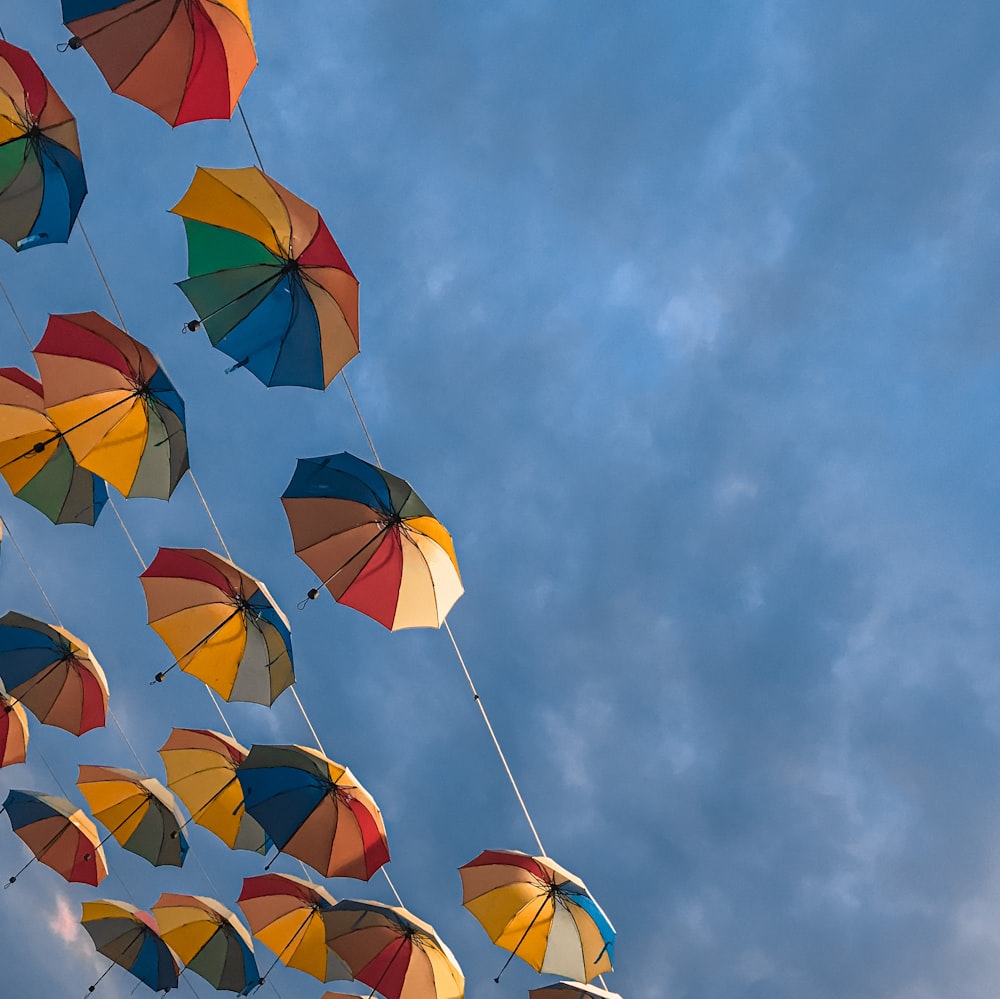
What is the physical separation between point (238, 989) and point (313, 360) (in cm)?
1382

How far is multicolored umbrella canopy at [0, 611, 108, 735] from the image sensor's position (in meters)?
16.5

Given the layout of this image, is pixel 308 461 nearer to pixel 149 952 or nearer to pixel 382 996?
pixel 382 996

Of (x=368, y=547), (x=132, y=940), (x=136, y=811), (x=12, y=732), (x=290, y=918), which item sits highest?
(x=368, y=547)

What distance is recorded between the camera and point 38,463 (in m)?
15.3

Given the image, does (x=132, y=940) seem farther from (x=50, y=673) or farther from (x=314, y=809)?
(x=314, y=809)

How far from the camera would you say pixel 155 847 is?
17.7m

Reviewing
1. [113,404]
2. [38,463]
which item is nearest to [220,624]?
[113,404]

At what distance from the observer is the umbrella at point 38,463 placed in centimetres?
1433

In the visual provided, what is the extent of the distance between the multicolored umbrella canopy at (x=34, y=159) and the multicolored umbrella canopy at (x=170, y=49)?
2.71 ft

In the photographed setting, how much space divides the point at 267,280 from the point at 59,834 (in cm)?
1364

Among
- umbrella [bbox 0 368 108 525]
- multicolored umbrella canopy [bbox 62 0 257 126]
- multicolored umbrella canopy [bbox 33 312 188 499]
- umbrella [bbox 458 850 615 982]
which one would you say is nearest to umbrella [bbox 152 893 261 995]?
umbrella [bbox 458 850 615 982]

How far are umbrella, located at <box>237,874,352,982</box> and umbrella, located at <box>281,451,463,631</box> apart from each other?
721 cm

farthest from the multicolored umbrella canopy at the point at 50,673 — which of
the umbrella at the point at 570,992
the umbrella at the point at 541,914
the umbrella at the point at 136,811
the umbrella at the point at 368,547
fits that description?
the umbrella at the point at 570,992

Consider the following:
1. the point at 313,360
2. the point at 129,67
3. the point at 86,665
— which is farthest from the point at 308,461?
the point at 86,665
